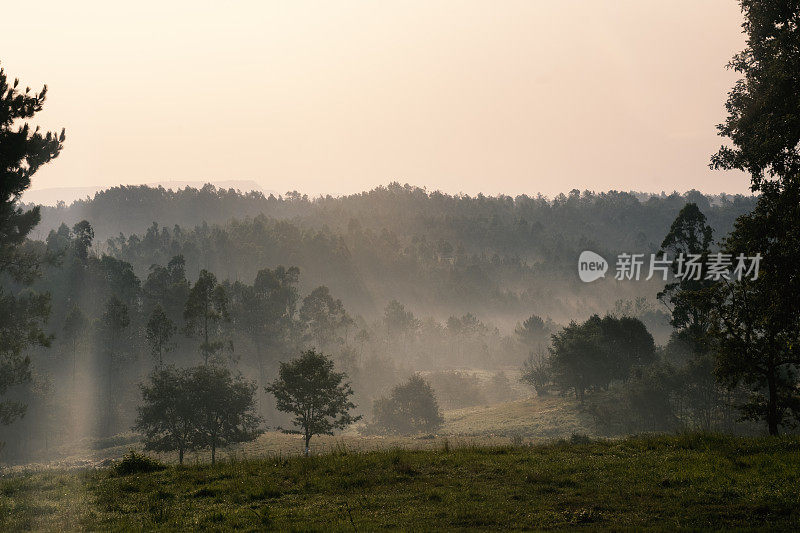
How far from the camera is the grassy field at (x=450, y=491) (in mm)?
11531

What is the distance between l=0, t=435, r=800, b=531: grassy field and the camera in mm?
11531

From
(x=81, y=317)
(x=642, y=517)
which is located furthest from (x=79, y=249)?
(x=642, y=517)

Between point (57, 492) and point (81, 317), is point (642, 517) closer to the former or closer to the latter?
point (57, 492)

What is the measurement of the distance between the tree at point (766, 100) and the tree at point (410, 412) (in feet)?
265

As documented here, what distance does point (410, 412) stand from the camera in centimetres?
10031

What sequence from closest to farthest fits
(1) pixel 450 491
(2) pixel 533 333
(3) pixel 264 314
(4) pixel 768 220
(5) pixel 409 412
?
(1) pixel 450 491, (4) pixel 768 220, (5) pixel 409 412, (3) pixel 264 314, (2) pixel 533 333

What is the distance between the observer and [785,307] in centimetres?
1878

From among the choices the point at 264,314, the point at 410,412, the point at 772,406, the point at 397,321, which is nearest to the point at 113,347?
the point at 264,314

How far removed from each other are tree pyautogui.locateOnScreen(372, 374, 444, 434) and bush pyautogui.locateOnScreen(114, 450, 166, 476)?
84.0m

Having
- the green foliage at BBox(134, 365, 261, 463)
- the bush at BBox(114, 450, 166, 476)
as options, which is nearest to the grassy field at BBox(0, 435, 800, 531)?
the bush at BBox(114, 450, 166, 476)

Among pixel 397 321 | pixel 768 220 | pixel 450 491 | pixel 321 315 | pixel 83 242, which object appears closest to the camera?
pixel 450 491

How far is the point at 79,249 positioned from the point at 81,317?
3537cm

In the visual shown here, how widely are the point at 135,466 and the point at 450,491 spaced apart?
9723 mm

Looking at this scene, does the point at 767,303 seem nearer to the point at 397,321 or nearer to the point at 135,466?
the point at 135,466
